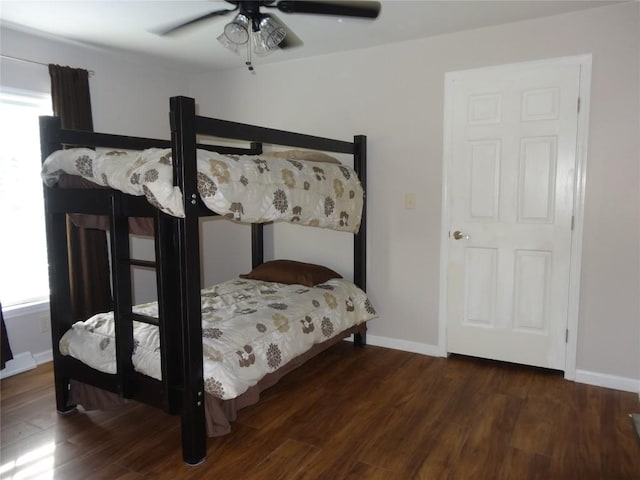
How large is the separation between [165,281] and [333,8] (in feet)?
4.63

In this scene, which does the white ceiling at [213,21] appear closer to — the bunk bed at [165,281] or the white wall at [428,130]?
the white wall at [428,130]

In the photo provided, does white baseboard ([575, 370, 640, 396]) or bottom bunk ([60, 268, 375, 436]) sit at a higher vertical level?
bottom bunk ([60, 268, 375, 436])

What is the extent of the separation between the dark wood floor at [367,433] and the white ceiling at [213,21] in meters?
2.09

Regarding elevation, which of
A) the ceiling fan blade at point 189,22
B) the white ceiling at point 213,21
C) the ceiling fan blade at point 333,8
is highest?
the white ceiling at point 213,21

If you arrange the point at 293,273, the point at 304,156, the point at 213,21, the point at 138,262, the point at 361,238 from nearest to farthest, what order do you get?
the point at 138,262 < the point at 213,21 < the point at 304,156 < the point at 293,273 < the point at 361,238

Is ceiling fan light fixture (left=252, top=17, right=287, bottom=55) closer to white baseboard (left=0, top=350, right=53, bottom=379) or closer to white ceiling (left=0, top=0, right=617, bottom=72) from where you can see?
white ceiling (left=0, top=0, right=617, bottom=72)

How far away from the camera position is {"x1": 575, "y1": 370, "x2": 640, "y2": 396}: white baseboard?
2.82m

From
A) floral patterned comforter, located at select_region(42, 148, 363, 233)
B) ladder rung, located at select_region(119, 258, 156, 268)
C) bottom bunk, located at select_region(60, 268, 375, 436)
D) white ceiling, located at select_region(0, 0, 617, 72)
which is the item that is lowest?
bottom bunk, located at select_region(60, 268, 375, 436)

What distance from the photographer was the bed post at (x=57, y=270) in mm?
2449

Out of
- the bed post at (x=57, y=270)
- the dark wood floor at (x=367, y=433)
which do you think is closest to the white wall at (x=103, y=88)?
the dark wood floor at (x=367, y=433)

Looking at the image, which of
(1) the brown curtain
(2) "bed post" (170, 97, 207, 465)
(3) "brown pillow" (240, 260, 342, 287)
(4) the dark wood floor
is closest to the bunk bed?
(2) "bed post" (170, 97, 207, 465)

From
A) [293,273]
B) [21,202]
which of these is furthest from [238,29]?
[21,202]

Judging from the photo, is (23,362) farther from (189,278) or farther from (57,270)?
(189,278)

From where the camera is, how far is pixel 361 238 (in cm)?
356
